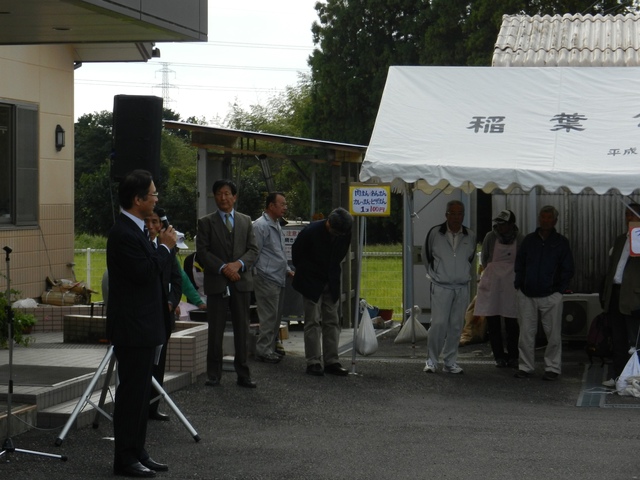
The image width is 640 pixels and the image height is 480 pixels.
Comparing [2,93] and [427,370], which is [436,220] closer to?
[427,370]

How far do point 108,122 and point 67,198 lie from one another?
35.1 metres

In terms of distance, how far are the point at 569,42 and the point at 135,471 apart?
10370 mm

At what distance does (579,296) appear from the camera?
14.6m

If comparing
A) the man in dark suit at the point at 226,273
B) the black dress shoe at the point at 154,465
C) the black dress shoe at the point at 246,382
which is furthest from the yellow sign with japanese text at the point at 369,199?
the black dress shoe at the point at 154,465

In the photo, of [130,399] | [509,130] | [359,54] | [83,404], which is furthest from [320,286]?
[359,54]

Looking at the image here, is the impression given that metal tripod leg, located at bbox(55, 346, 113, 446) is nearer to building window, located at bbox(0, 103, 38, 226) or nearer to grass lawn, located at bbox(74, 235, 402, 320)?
building window, located at bbox(0, 103, 38, 226)

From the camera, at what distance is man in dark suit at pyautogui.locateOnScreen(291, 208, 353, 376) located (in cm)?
1202

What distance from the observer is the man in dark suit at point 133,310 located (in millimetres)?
7016

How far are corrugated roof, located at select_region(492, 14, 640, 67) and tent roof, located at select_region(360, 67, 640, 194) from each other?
1609 mm

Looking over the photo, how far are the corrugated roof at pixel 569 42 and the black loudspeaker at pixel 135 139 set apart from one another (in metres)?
6.42

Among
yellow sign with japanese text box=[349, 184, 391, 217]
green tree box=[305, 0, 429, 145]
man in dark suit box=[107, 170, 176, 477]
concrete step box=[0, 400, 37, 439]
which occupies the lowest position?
concrete step box=[0, 400, 37, 439]

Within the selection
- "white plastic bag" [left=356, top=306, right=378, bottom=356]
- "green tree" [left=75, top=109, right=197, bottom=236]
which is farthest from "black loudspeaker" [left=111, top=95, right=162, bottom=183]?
"green tree" [left=75, top=109, right=197, bottom=236]

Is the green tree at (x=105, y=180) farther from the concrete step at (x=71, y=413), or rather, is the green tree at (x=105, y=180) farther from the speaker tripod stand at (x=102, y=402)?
the speaker tripod stand at (x=102, y=402)

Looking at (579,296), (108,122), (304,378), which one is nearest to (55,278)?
(304,378)
